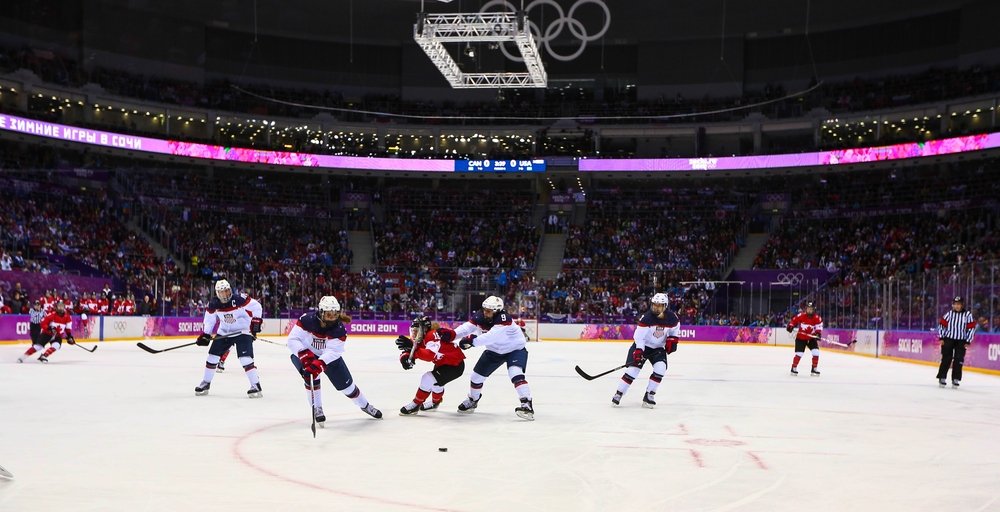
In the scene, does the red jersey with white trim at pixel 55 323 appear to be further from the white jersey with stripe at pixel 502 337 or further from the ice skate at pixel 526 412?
the ice skate at pixel 526 412

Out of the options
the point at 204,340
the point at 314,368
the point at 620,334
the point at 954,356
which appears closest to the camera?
the point at 314,368

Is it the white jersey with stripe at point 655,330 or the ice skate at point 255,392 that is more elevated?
the white jersey with stripe at point 655,330

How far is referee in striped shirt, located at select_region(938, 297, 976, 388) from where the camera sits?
15.2 m

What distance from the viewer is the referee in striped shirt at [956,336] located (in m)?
15.2

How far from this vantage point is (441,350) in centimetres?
1016

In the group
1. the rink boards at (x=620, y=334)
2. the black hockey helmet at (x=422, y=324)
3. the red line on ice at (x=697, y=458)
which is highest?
the black hockey helmet at (x=422, y=324)

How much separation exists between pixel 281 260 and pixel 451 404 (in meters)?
30.9

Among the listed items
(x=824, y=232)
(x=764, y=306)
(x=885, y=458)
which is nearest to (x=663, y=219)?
(x=824, y=232)

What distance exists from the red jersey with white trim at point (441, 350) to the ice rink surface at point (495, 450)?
61 cm

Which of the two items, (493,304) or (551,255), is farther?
(551,255)

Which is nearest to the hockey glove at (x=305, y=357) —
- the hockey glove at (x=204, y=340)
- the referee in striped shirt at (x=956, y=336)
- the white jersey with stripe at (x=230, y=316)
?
the hockey glove at (x=204, y=340)

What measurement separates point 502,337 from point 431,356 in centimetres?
80

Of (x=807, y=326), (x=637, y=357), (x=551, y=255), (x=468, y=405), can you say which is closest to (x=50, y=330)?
(x=468, y=405)

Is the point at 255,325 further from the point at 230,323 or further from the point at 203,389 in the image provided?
the point at 203,389
